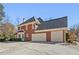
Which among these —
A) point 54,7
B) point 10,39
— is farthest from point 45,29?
point 54,7

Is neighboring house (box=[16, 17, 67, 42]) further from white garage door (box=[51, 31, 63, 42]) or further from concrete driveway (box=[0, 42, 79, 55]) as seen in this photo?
concrete driveway (box=[0, 42, 79, 55])

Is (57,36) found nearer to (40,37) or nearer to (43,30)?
(40,37)

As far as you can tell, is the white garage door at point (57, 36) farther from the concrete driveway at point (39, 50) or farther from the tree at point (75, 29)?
the concrete driveway at point (39, 50)

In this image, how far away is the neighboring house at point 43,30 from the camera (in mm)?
26172

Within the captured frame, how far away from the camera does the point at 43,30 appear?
29594mm

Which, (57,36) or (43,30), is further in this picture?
(43,30)

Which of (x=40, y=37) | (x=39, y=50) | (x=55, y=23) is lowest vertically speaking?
(x=39, y=50)

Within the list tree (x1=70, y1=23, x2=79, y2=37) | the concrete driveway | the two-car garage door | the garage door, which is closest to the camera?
the concrete driveway

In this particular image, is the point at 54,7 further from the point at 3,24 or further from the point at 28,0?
the point at 3,24

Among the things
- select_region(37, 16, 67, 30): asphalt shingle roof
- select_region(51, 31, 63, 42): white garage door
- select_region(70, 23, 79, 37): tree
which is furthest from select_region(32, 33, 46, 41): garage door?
select_region(70, 23, 79, 37): tree

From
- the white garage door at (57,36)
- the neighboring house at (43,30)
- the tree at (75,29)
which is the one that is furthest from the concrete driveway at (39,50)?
the white garage door at (57,36)

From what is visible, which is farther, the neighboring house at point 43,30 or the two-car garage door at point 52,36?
the two-car garage door at point 52,36

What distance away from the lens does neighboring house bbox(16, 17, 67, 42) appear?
85.9ft

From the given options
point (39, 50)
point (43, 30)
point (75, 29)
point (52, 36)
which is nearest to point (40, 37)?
point (43, 30)
